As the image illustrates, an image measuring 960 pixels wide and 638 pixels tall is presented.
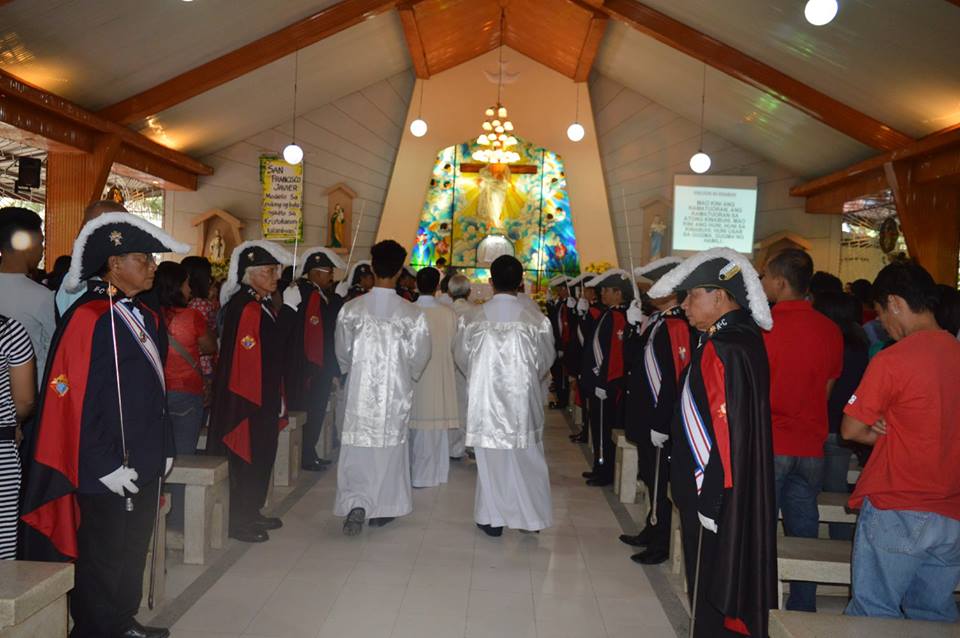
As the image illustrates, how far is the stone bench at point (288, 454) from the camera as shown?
5824 millimetres

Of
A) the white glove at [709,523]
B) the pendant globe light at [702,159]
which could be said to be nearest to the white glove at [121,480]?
the white glove at [709,523]

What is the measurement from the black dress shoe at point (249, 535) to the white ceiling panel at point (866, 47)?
632 cm

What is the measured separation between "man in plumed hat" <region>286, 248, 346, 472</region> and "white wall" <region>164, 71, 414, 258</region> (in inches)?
317

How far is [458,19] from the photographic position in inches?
523

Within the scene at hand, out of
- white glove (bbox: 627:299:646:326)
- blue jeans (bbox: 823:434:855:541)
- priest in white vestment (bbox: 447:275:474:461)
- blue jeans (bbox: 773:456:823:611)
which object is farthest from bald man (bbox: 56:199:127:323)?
blue jeans (bbox: 823:434:855:541)

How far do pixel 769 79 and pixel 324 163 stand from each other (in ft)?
26.5

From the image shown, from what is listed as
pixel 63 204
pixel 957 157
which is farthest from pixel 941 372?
pixel 63 204

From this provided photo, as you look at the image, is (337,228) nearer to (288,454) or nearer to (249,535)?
(288,454)

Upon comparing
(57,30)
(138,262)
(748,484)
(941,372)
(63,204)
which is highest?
(57,30)

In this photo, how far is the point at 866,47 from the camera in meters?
7.87

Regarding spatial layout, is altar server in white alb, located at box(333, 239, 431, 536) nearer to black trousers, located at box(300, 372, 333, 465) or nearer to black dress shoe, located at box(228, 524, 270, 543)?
black dress shoe, located at box(228, 524, 270, 543)

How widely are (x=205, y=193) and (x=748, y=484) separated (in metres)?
13.1

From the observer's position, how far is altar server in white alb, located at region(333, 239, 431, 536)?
488 centimetres

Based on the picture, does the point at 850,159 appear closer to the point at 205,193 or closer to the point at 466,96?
the point at 466,96
